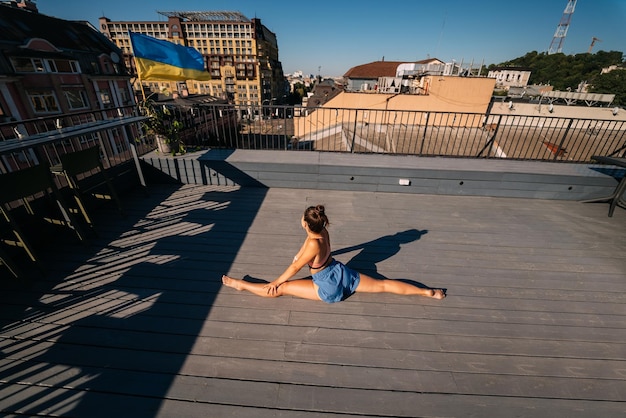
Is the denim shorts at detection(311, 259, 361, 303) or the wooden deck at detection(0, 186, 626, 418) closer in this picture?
the wooden deck at detection(0, 186, 626, 418)

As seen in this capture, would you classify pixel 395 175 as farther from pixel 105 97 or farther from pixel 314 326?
pixel 105 97

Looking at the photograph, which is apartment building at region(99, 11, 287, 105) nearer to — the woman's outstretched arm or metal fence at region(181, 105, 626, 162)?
metal fence at region(181, 105, 626, 162)

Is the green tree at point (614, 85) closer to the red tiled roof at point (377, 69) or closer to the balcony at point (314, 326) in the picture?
the red tiled roof at point (377, 69)

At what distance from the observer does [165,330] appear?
86.4 inches

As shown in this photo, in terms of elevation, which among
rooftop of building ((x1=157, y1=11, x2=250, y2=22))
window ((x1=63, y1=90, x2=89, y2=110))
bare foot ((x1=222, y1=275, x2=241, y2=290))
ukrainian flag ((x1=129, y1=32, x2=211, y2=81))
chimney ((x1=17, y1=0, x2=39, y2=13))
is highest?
rooftop of building ((x1=157, y1=11, x2=250, y2=22))

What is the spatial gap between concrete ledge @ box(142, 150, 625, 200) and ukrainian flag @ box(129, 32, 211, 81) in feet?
5.69

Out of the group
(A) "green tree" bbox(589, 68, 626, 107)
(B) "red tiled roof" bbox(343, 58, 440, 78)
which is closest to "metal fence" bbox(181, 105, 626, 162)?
(B) "red tiled roof" bbox(343, 58, 440, 78)

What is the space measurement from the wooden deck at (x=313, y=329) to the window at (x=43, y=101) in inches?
1076

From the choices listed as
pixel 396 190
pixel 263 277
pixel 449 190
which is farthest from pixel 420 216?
pixel 263 277

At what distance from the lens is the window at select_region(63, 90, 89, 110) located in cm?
2334

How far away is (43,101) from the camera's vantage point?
69.6 feet

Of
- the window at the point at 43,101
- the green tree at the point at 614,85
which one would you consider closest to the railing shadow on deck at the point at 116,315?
the window at the point at 43,101

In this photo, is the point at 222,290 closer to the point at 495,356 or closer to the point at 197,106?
the point at 495,356

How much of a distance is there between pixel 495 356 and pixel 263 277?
2.30m
